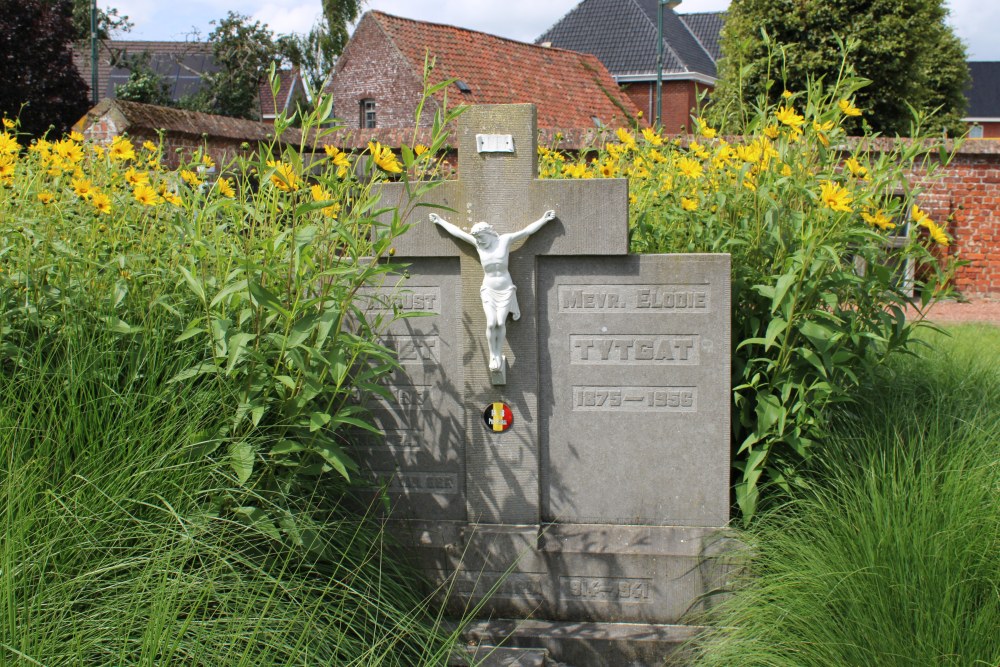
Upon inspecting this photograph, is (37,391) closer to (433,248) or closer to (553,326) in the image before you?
(433,248)

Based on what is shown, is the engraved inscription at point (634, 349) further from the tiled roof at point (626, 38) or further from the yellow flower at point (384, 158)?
the tiled roof at point (626, 38)

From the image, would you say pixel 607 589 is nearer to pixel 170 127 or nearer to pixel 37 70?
pixel 170 127

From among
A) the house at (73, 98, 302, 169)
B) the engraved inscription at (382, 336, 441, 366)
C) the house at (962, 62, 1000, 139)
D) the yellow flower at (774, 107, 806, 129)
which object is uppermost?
the house at (962, 62, 1000, 139)

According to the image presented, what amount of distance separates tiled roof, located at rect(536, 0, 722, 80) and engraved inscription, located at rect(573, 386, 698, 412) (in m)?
35.2

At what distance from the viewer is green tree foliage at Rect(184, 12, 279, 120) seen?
31.5 metres

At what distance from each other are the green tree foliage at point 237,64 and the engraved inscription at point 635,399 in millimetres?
29625

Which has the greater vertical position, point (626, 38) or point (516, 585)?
point (626, 38)

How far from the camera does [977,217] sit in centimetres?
1359

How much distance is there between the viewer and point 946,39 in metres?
22.9

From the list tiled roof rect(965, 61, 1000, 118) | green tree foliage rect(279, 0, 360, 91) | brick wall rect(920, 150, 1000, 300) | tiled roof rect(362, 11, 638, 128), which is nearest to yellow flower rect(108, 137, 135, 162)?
brick wall rect(920, 150, 1000, 300)

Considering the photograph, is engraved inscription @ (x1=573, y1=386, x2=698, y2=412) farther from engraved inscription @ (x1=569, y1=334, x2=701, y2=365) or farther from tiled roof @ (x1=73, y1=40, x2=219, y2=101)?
tiled roof @ (x1=73, y1=40, x2=219, y2=101)

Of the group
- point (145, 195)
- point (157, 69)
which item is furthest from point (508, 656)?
point (157, 69)

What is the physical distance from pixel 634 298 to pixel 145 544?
2117 mm

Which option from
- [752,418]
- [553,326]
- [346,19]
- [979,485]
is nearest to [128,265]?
[553,326]
